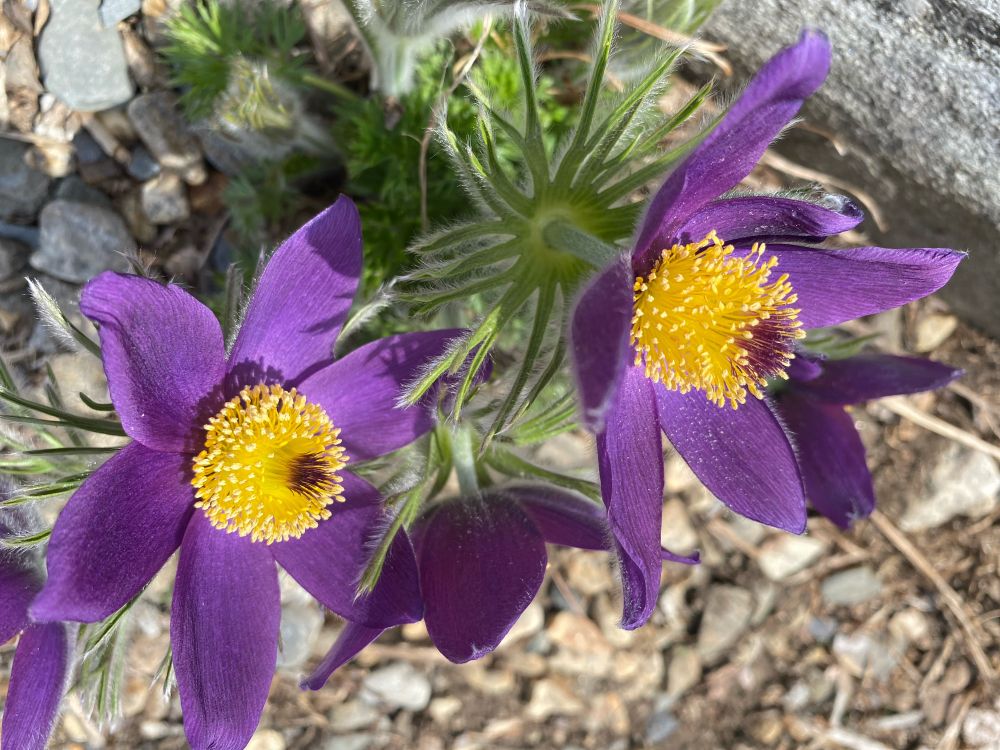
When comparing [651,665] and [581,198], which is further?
[651,665]

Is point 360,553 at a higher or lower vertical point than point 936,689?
higher

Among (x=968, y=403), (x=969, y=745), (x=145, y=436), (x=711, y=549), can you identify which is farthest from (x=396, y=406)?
(x=969, y=745)

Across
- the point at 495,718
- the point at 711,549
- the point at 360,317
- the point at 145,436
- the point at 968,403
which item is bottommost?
the point at 495,718

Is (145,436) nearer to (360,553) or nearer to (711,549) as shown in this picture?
(360,553)

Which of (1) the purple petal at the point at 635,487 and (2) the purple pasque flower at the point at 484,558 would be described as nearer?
(1) the purple petal at the point at 635,487

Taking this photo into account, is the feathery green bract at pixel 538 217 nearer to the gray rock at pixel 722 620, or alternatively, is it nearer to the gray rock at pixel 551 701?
the gray rock at pixel 551 701

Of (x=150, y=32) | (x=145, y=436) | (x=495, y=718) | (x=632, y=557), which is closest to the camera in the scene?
(x=632, y=557)

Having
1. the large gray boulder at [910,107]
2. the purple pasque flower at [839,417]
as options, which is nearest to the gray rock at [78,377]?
the purple pasque flower at [839,417]

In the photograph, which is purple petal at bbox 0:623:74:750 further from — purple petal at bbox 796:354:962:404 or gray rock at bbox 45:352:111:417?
purple petal at bbox 796:354:962:404
